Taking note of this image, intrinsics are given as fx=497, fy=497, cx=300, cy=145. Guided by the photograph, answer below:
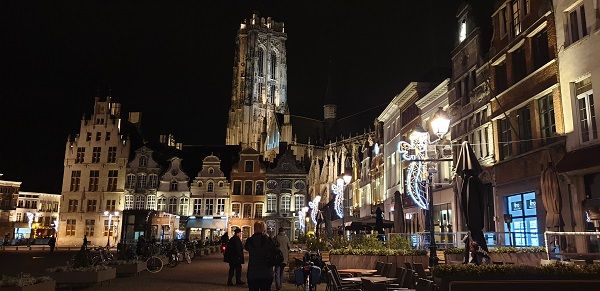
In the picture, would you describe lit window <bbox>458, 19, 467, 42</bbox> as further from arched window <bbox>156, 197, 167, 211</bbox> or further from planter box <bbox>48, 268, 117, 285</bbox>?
A: arched window <bbox>156, 197, 167, 211</bbox>

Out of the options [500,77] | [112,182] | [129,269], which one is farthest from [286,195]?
[129,269]

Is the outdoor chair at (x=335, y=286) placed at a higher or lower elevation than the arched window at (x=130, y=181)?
lower

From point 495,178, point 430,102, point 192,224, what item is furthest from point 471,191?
point 192,224

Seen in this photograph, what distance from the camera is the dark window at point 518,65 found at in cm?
2105

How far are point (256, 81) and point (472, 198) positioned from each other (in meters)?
93.3

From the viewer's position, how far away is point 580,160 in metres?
16.1

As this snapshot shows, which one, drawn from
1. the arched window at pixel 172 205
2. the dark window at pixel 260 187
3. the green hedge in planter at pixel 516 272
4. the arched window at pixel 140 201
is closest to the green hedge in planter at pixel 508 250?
the green hedge in planter at pixel 516 272

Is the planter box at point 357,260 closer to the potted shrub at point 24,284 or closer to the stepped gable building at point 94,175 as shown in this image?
the potted shrub at point 24,284

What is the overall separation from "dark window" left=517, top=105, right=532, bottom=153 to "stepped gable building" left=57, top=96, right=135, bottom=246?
1884 inches

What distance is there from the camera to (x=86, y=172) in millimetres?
59219

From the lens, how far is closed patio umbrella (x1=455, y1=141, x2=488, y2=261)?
37.8 feet

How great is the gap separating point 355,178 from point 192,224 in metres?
19.2

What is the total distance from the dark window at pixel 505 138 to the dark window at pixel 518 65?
196 cm

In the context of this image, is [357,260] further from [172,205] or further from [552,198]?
[172,205]
